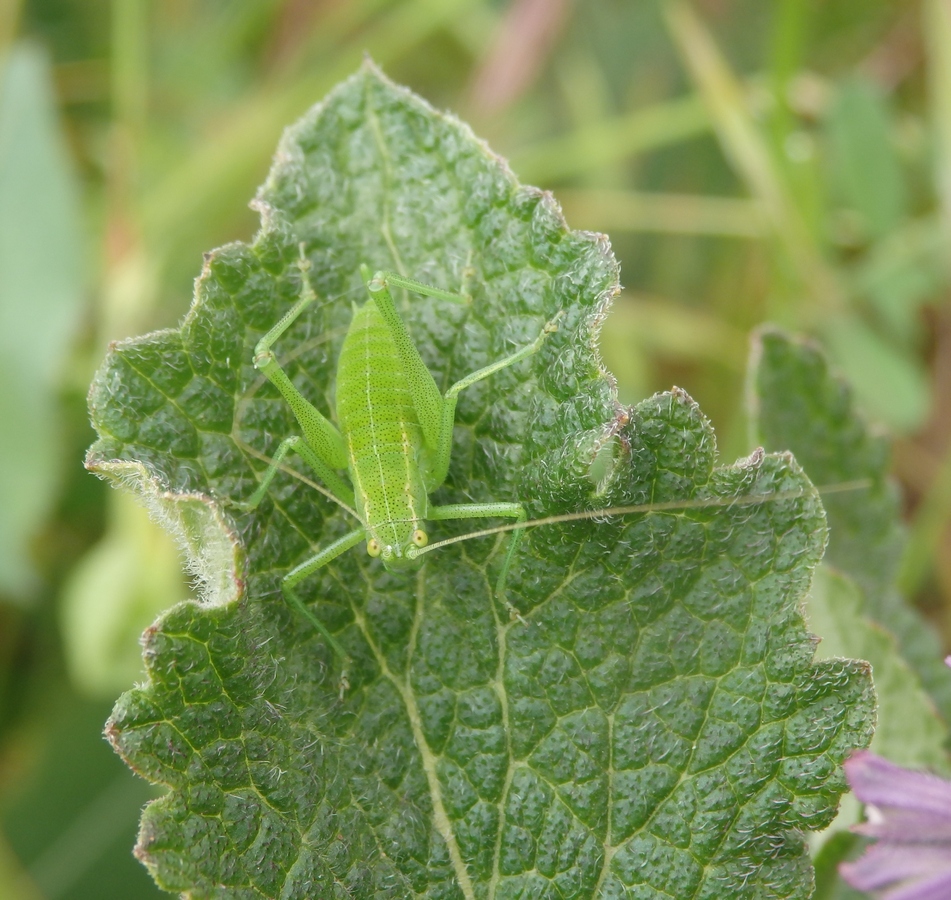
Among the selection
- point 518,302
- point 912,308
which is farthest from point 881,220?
point 518,302

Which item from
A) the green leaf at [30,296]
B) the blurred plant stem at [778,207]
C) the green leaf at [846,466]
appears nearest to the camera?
the green leaf at [846,466]

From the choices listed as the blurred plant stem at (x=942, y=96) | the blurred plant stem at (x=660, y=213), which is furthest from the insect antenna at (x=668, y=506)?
the blurred plant stem at (x=660, y=213)

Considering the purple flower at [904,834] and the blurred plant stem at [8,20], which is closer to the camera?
the purple flower at [904,834]

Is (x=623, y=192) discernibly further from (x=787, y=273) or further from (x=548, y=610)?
(x=548, y=610)

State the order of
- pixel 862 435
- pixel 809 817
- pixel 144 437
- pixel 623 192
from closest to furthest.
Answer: pixel 809 817 → pixel 144 437 → pixel 862 435 → pixel 623 192

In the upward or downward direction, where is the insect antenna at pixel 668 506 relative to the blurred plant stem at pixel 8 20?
downward

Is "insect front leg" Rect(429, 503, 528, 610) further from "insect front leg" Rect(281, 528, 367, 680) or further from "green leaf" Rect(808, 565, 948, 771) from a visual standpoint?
"green leaf" Rect(808, 565, 948, 771)

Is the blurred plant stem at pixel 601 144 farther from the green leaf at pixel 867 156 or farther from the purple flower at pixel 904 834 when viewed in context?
the purple flower at pixel 904 834

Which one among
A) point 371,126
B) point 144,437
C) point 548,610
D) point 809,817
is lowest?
point 809,817
